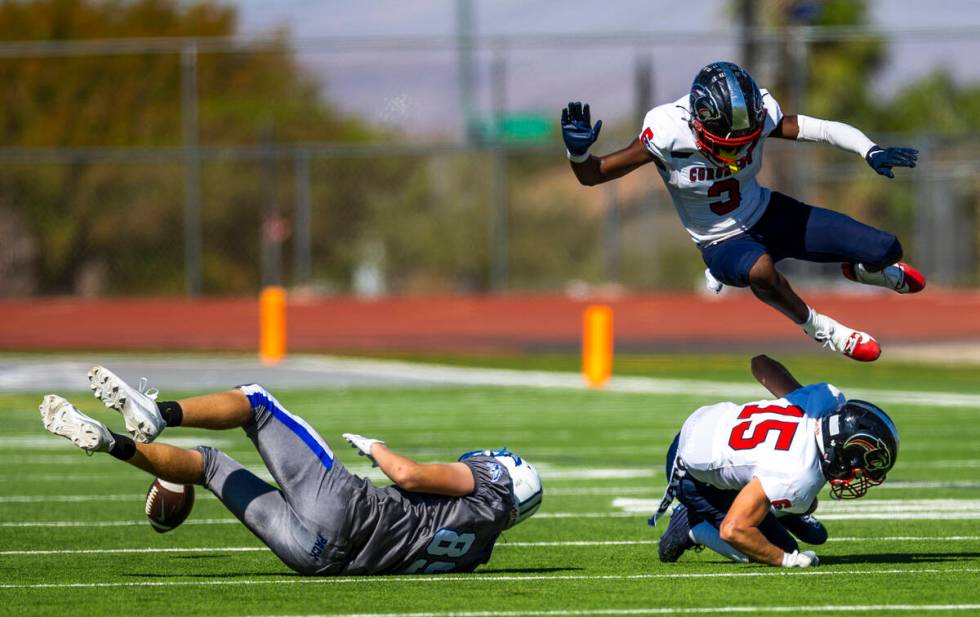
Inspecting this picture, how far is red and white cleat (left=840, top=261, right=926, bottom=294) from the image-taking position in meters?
9.96

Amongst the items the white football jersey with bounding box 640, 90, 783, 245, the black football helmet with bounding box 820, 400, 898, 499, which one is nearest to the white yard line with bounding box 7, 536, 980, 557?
the black football helmet with bounding box 820, 400, 898, 499

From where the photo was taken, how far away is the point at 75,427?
7773 mm

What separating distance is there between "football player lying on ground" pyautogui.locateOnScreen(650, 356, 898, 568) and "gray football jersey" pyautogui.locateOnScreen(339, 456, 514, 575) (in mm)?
937

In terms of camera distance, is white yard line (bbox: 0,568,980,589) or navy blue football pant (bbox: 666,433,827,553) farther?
navy blue football pant (bbox: 666,433,827,553)

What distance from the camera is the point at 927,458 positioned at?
46.4ft

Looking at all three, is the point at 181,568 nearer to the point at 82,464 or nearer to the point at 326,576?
the point at 326,576

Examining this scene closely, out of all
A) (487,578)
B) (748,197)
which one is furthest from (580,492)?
(487,578)

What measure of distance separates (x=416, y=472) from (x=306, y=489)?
21.5 inches

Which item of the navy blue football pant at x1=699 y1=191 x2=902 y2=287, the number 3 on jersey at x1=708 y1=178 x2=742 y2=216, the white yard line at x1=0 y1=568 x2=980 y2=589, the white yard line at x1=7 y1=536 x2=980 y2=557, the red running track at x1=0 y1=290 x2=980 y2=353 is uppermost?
the number 3 on jersey at x1=708 y1=178 x2=742 y2=216

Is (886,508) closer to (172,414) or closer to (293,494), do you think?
(293,494)

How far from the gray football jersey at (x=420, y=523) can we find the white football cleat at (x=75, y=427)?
1183 millimetres

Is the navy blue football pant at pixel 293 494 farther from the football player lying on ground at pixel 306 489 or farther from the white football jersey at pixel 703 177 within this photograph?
the white football jersey at pixel 703 177

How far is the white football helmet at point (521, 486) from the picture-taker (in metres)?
8.10

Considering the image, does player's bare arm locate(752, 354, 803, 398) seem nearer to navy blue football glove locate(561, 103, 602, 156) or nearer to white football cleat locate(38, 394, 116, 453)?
navy blue football glove locate(561, 103, 602, 156)
